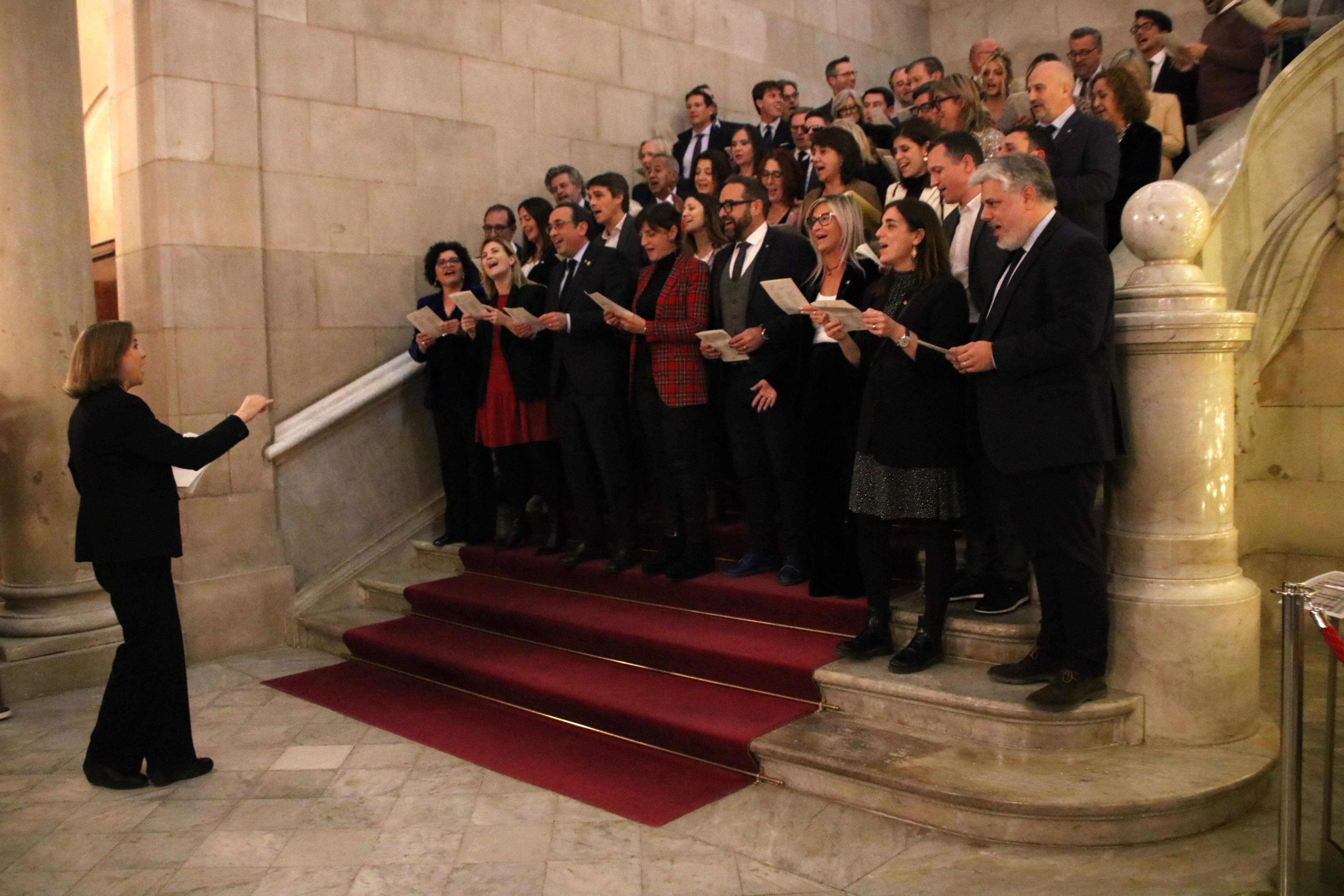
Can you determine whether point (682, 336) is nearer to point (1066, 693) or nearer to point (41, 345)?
point (1066, 693)

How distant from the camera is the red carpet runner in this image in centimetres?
418

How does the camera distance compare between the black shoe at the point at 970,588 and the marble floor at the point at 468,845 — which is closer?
the marble floor at the point at 468,845

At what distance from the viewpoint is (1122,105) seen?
4895mm

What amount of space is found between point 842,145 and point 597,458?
6.34 feet

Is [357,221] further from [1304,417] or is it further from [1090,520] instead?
[1304,417]

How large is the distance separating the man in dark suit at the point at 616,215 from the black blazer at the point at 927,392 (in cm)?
223

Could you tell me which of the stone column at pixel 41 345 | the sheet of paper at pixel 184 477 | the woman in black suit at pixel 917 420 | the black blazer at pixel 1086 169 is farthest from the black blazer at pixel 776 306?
the stone column at pixel 41 345

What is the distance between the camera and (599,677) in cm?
491

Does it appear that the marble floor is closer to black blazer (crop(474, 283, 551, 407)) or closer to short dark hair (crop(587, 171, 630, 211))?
black blazer (crop(474, 283, 551, 407))

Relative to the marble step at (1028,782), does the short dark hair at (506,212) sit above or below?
above

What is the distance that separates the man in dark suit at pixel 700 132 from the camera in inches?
301

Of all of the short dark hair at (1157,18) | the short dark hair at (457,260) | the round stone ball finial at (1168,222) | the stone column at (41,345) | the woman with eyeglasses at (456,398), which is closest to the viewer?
the round stone ball finial at (1168,222)

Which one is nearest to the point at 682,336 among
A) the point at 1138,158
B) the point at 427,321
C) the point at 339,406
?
the point at 427,321

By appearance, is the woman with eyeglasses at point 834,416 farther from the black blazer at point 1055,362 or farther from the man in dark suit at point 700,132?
the man in dark suit at point 700,132
